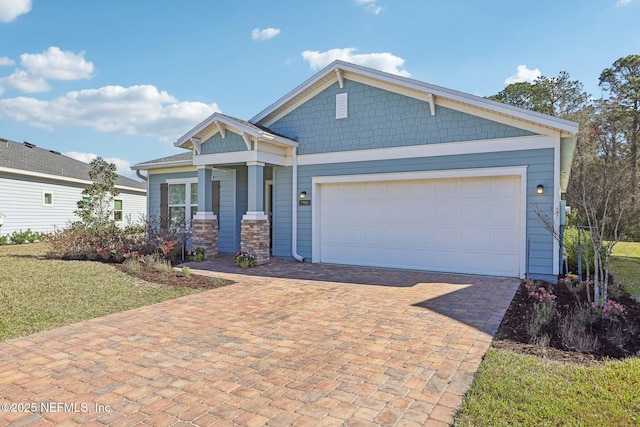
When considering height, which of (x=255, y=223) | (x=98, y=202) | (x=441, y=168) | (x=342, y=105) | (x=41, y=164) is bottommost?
(x=255, y=223)

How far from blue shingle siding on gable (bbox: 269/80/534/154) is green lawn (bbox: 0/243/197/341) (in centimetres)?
560

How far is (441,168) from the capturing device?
909 cm

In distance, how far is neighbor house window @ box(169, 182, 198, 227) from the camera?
43.4 feet

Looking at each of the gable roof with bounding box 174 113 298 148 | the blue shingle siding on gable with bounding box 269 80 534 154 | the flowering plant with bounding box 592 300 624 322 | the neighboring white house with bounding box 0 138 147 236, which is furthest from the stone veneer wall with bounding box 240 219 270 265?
the flowering plant with bounding box 592 300 624 322

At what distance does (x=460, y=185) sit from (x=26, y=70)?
16841 millimetres

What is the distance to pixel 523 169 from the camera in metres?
8.20

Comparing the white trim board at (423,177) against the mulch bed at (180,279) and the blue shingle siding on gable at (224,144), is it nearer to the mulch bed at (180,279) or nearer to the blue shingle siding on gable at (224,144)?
the blue shingle siding on gable at (224,144)

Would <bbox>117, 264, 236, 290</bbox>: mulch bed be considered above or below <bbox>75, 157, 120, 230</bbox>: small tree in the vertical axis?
below

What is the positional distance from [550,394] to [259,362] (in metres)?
2.62

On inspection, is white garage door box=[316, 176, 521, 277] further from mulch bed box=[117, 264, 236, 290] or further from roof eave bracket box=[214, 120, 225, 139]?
mulch bed box=[117, 264, 236, 290]

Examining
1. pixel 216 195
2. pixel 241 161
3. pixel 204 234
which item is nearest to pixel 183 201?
pixel 216 195

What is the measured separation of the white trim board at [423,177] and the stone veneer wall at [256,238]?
134 centimetres

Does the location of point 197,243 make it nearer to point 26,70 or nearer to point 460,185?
point 460,185

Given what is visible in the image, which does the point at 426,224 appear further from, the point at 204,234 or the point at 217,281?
the point at 204,234
